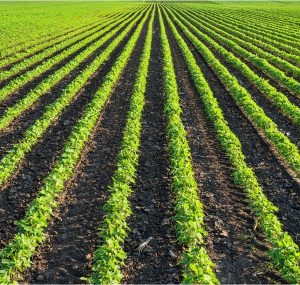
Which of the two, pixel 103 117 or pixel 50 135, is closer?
pixel 50 135

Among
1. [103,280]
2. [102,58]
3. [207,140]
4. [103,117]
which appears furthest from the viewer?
[102,58]

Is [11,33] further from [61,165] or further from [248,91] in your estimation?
[61,165]

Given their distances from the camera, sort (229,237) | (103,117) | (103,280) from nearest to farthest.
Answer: (103,280) < (229,237) < (103,117)

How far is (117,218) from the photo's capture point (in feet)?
29.0

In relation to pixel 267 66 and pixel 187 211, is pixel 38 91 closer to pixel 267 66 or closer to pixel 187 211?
pixel 187 211

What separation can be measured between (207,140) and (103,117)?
468cm

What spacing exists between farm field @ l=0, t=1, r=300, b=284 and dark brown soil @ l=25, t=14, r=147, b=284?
32 millimetres

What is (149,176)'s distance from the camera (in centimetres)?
1130

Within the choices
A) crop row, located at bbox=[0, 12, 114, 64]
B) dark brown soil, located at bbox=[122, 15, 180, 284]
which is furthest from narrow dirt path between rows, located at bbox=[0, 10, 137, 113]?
dark brown soil, located at bbox=[122, 15, 180, 284]

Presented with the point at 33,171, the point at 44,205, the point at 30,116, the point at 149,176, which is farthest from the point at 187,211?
the point at 30,116

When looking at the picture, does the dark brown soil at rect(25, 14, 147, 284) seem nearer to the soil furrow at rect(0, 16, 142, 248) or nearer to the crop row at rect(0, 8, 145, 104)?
the soil furrow at rect(0, 16, 142, 248)

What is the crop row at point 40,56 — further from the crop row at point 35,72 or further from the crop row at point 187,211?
the crop row at point 187,211

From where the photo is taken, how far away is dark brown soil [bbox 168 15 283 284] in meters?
7.77

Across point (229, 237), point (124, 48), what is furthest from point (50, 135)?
point (124, 48)
